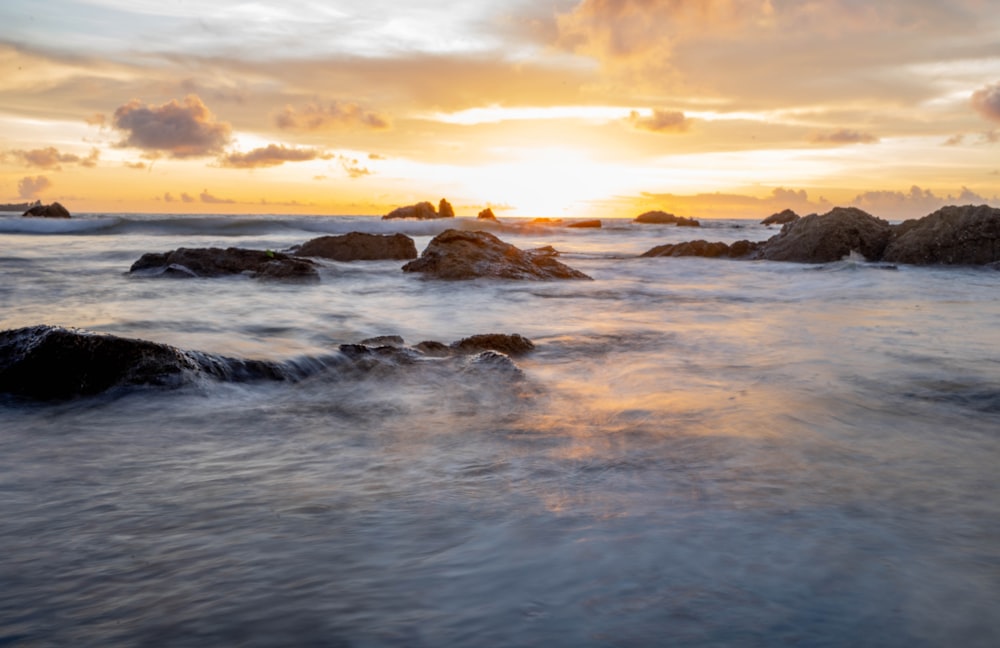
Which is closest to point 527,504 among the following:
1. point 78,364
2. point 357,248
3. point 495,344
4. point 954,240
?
point 78,364

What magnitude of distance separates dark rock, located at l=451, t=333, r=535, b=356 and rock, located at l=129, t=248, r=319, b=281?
6.75 m

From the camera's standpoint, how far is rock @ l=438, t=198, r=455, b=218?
5750cm

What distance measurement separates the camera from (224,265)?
41.5 feet

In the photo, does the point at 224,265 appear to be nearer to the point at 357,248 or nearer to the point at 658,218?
the point at 357,248

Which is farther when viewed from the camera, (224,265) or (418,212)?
(418,212)

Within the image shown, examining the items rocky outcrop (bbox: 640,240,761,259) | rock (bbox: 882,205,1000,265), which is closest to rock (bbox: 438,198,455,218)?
rocky outcrop (bbox: 640,240,761,259)

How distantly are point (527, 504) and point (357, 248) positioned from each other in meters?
14.9

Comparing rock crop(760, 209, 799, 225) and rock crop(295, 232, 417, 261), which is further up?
rock crop(760, 209, 799, 225)

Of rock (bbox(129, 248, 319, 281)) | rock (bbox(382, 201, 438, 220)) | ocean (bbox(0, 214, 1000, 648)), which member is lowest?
ocean (bbox(0, 214, 1000, 648))

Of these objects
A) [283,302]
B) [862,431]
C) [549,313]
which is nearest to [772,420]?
[862,431]

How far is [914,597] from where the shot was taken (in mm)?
2182

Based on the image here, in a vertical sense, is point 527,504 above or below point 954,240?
below

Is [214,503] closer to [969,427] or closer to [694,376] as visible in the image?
[694,376]

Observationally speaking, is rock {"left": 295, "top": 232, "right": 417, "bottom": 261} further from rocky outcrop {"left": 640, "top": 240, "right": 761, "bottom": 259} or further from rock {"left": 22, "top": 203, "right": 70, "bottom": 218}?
rock {"left": 22, "top": 203, "right": 70, "bottom": 218}
